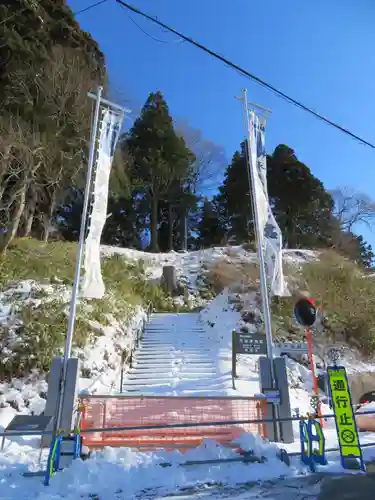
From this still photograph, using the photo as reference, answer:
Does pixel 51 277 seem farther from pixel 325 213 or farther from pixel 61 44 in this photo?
pixel 325 213

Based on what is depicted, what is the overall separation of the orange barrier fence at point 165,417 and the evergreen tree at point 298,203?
22221 mm

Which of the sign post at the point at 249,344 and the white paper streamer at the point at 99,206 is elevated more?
the white paper streamer at the point at 99,206

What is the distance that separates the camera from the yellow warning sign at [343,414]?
197 inches

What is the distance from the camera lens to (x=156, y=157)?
27562 millimetres

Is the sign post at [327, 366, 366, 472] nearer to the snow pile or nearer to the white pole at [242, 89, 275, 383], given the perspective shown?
the snow pile

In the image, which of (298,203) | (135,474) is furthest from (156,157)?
(135,474)

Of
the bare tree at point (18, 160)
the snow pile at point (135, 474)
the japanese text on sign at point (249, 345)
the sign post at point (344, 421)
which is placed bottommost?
the snow pile at point (135, 474)

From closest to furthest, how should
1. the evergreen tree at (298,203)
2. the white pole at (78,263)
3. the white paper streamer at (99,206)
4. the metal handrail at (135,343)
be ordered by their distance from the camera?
the white pole at (78,263) → the white paper streamer at (99,206) → the metal handrail at (135,343) → the evergreen tree at (298,203)

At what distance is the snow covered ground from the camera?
4348 mm

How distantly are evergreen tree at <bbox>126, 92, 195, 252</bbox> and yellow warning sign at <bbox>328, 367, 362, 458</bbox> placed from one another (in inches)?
849

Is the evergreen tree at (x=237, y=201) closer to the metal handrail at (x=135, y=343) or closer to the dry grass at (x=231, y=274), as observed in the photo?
the dry grass at (x=231, y=274)

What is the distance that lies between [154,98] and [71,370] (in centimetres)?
2884

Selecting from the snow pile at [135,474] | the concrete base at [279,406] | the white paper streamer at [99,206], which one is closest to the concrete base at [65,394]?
the snow pile at [135,474]

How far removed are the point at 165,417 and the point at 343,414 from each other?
3177 millimetres
